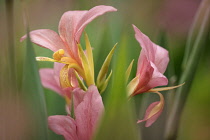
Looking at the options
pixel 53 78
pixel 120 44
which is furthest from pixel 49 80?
pixel 120 44

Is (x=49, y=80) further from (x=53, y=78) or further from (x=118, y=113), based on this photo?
(x=118, y=113)

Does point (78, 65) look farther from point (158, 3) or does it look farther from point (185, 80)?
point (158, 3)

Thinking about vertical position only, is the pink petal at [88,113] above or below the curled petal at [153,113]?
above

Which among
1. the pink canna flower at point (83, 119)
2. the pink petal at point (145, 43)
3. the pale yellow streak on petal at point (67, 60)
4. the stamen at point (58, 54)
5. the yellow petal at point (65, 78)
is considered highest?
the pink petal at point (145, 43)
